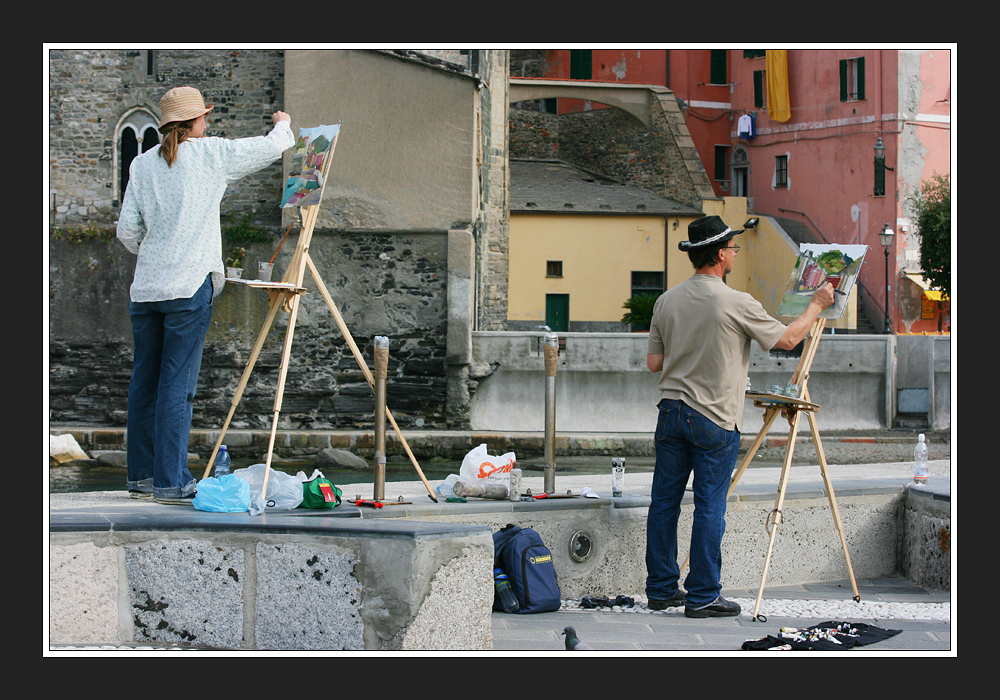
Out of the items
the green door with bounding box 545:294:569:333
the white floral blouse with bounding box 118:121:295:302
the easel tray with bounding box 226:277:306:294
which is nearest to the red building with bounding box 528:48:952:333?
the green door with bounding box 545:294:569:333

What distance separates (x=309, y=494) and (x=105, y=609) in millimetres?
1191

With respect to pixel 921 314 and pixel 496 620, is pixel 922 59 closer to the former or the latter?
pixel 921 314

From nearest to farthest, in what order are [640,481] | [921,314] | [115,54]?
[640,481] → [115,54] → [921,314]

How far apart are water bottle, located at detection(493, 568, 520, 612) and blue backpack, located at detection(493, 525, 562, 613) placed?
0.07 feet

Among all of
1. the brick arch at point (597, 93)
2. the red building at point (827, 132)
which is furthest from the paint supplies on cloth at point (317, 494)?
the brick arch at point (597, 93)

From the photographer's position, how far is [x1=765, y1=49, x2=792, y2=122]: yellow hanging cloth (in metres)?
30.1

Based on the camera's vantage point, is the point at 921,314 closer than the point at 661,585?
No

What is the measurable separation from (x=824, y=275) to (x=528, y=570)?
7.29 feet

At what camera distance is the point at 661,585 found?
5.23 m

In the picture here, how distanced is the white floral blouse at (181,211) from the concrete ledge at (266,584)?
1264 mm

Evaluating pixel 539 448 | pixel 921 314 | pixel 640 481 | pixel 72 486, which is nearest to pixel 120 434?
pixel 72 486

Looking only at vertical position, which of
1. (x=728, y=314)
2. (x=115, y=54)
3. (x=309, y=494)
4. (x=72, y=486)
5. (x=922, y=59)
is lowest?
(x=72, y=486)

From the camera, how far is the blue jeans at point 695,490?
4.87 metres

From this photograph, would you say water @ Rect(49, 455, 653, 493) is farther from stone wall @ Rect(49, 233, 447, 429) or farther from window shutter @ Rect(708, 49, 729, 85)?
window shutter @ Rect(708, 49, 729, 85)
